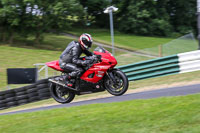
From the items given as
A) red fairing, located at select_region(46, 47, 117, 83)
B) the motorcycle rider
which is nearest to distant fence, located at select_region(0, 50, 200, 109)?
the motorcycle rider

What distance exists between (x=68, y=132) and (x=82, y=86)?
3.31m

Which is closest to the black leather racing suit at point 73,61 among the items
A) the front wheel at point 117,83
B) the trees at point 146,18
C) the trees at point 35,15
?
the front wheel at point 117,83

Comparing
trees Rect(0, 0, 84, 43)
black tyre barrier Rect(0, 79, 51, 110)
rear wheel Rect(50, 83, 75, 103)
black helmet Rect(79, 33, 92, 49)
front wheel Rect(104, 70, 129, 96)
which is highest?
trees Rect(0, 0, 84, 43)

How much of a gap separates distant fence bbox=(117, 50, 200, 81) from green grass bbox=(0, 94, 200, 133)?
16.4 ft

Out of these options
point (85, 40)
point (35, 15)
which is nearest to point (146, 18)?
point (35, 15)

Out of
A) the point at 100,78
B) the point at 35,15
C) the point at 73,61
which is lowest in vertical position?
the point at 100,78

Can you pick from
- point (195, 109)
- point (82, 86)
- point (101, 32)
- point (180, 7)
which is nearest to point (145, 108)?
point (195, 109)

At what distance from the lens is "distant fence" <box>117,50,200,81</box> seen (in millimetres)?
10719

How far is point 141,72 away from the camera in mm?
11039

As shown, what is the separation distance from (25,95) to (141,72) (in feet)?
14.1

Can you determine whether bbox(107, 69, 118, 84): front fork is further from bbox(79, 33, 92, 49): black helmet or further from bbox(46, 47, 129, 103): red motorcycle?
bbox(79, 33, 92, 49): black helmet

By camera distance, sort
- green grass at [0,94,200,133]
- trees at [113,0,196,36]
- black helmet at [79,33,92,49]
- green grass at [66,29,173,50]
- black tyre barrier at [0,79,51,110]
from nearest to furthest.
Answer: green grass at [0,94,200,133] < black helmet at [79,33,92,49] < black tyre barrier at [0,79,51,110] < green grass at [66,29,173,50] < trees at [113,0,196,36]

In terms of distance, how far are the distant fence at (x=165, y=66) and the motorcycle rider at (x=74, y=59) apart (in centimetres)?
357

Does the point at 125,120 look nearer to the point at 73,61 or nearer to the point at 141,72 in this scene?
the point at 73,61
